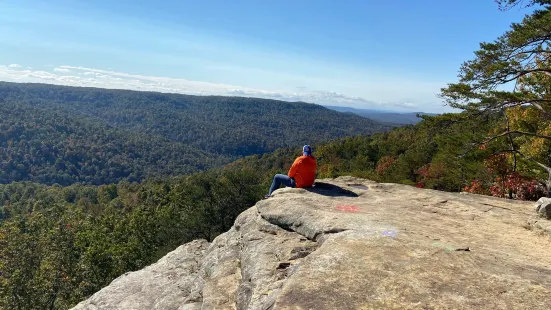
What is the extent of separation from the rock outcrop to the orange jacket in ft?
1.36

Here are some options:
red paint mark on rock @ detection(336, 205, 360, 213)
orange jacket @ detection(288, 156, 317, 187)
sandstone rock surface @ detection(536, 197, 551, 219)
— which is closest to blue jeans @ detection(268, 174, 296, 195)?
orange jacket @ detection(288, 156, 317, 187)

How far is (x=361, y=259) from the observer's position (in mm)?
6008

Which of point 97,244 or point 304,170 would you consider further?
point 97,244

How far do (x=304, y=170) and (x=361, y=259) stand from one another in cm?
595

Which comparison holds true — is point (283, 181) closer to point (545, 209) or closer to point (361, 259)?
point (361, 259)

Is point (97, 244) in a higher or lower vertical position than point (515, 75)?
lower

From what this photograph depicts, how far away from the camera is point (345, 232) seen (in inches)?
290

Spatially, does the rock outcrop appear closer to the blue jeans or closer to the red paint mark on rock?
the red paint mark on rock

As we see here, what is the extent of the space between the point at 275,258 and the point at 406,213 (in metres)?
3.91

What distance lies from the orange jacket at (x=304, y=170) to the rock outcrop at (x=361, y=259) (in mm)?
415

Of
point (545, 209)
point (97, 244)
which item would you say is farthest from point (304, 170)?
point (97, 244)

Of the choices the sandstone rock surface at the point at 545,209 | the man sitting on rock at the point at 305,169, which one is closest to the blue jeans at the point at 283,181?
the man sitting on rock at the point at 305,169

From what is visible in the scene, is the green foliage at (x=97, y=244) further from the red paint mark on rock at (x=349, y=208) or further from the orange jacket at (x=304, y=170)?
the red paint mark on rock at (x=349, y=208)

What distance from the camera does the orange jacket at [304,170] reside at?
1170 cm
